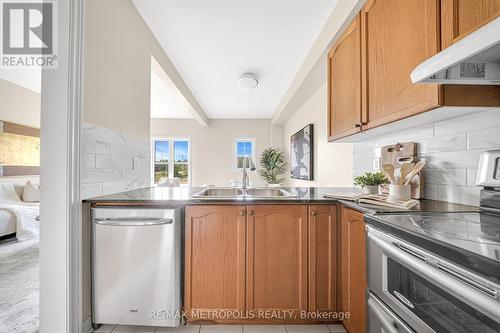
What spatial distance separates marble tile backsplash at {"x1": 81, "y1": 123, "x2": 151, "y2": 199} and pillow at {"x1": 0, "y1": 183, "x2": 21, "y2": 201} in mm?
3412

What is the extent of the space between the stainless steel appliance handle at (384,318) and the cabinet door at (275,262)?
0.54 m

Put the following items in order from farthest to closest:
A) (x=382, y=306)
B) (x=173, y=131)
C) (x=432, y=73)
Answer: (x=173, y=131) → (x=382, y=306) → (x=432, y=73)

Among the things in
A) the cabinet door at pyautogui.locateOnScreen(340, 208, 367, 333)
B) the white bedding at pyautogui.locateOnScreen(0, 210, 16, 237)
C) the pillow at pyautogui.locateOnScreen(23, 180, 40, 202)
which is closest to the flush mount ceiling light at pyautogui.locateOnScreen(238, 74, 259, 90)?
the cabinet door at pyautogui.locateOnScreen(340, 208, 367, 333)

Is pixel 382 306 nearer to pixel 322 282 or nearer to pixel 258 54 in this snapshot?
pixel 322 282

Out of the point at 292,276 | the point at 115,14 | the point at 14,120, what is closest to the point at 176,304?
the point at 292,276

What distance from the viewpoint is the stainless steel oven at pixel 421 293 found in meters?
0.60

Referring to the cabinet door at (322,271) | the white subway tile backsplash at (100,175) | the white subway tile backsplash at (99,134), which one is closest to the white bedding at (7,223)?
the white subway tile backsplash at (100,175)

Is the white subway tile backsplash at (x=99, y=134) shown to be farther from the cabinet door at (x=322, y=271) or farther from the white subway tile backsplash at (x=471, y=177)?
the white subway tile backsplash at (x=471, y=177)

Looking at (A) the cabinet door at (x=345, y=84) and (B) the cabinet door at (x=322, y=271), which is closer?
(B) the cabinet door at (x=322, y=271)

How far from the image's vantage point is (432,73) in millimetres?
904

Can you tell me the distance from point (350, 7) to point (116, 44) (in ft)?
5.85

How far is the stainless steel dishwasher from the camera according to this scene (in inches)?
61.2

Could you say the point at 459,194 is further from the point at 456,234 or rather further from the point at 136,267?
the point at 136,267

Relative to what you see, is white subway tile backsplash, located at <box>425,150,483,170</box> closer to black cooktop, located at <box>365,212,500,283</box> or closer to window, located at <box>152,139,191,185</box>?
black cooktop, located at <box>365,212,500,283</box>
